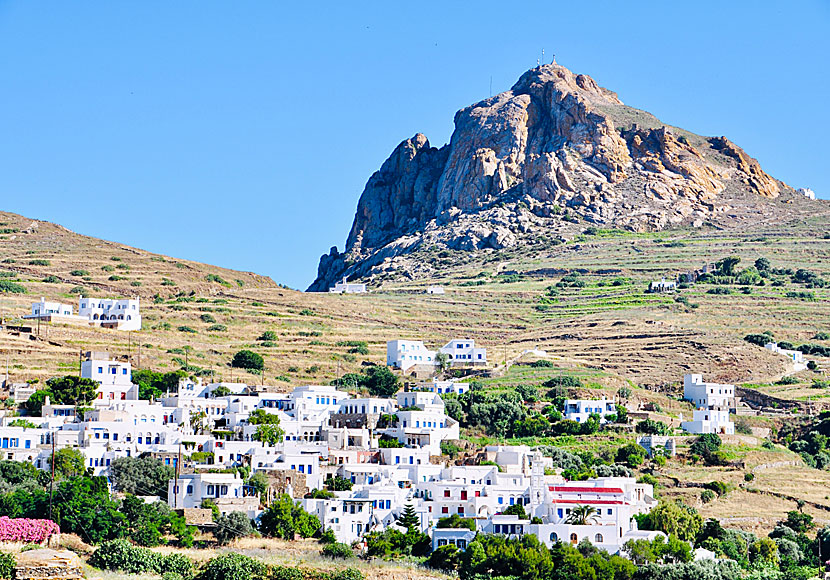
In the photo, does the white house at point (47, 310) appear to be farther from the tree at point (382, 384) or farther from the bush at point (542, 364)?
the bush at point (542, 364)

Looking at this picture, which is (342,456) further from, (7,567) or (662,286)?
(662,286)

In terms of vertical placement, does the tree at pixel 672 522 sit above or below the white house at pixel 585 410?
below

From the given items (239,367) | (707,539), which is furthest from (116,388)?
(707,539)

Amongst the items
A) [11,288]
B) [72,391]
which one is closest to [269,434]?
[72,391]

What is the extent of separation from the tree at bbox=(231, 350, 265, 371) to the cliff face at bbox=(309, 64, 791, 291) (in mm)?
73044

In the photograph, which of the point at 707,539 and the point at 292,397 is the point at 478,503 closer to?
the point at 707,539

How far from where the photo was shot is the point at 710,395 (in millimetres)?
96375

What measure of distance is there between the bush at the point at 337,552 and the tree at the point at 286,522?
1.91 metres

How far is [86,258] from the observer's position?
13138 centimetres

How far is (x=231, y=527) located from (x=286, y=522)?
7.48 ft

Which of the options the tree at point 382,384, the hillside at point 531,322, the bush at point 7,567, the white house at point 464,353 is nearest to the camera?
the bush at point 7,567

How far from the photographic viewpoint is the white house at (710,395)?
9588cm

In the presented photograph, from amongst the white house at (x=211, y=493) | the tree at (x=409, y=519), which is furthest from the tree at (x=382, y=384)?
the white house at (x=211, y=493)

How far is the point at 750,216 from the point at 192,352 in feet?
318
